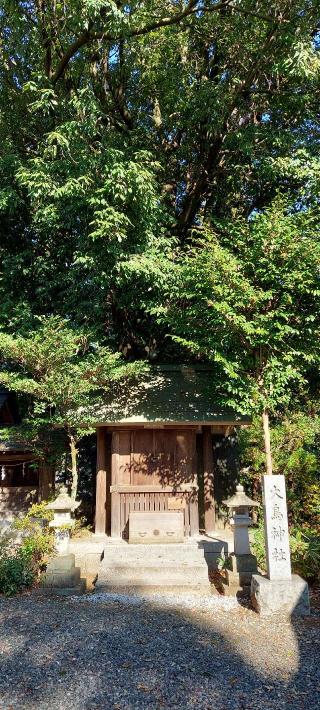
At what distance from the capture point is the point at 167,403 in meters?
11.0

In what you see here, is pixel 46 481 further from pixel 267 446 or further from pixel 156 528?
pixel 267 446

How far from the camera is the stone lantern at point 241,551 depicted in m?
7.92

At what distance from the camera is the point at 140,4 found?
952cm

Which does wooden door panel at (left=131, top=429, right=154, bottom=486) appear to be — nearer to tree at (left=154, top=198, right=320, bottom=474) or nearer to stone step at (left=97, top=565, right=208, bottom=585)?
stone step at (left=97, top=565, right=208, bottom=585)

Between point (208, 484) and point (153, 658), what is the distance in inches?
249

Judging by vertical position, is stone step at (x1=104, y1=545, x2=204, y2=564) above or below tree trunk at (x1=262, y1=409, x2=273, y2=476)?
below

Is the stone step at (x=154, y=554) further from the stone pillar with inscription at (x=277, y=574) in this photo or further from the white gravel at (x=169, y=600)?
the stone pillar with inscription at (x=277, y=574)

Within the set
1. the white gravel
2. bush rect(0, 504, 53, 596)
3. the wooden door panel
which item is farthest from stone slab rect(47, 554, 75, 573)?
the wooden door panel

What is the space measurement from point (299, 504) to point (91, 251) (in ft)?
25.0

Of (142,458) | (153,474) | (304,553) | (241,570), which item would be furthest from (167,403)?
(304,553)

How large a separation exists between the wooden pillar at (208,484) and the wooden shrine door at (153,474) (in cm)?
39

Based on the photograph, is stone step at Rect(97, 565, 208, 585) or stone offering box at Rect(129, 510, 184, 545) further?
stone offering box at Rect(129, 510, 184, 545)

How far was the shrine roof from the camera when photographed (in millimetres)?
10430

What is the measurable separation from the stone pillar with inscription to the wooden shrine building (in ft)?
11.5
